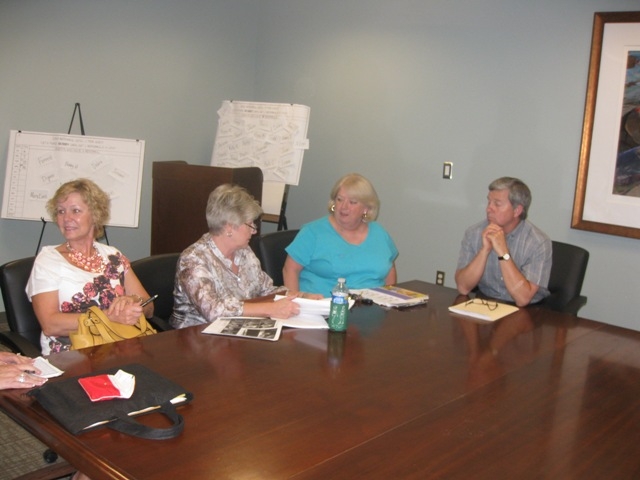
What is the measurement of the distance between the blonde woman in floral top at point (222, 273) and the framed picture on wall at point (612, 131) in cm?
228

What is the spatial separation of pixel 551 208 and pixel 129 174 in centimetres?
279

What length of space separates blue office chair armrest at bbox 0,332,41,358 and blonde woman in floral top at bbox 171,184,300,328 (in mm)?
582

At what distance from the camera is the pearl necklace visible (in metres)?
2.55

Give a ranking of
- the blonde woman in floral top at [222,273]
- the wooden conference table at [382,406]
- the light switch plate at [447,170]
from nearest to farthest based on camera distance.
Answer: the wooden conference table at [382,406] < the blonde woman in floral top at [222,273] < the light switch plate at [447,170]

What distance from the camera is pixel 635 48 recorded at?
3.78m

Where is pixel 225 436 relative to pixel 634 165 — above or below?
below

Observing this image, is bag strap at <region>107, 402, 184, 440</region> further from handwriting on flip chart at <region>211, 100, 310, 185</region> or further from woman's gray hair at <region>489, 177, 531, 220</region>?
handwriting on flip chart at <region>211, 100, 310, 185</region>

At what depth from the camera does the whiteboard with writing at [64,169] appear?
13.8 ft

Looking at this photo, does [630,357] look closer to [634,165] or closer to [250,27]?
[634,165]

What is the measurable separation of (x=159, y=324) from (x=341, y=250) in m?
1.01

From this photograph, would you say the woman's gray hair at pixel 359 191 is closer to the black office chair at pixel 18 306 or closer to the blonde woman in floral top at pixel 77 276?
the blonde woman in floral top at pixel 77 276

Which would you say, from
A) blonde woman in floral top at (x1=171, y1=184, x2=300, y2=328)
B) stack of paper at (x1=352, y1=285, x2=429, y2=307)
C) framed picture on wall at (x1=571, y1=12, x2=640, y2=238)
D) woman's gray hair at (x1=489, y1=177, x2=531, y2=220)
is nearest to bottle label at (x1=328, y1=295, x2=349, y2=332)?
blonde woman in floral top at (x1=171, y1=184, x2=300, y2=328)

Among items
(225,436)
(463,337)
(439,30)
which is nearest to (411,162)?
(439,30)

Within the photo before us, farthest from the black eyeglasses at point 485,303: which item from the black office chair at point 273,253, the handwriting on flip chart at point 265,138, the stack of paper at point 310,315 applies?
the handwriting on flip chart at point 265,138
